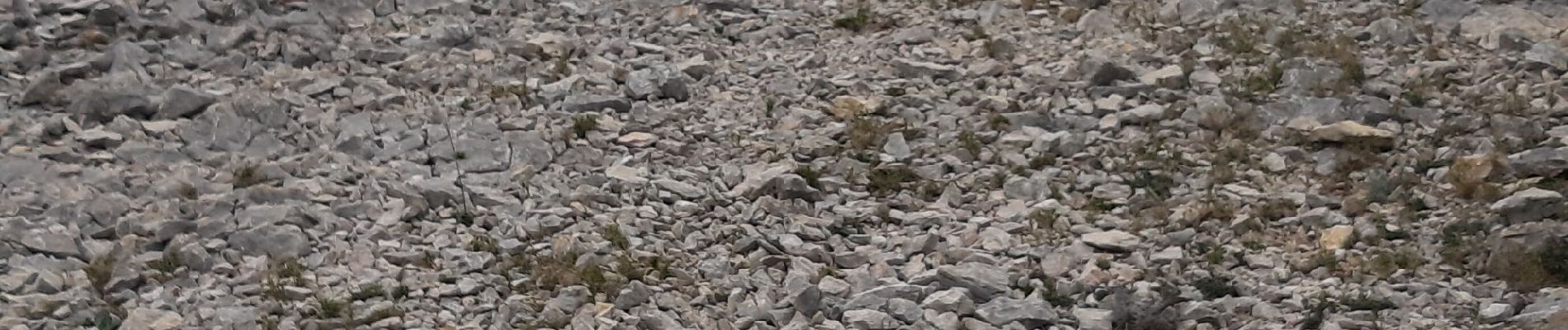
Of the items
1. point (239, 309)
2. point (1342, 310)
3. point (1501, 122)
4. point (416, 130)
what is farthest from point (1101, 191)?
point (239, 309)

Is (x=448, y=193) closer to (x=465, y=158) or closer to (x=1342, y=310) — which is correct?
(x=465, y=158)

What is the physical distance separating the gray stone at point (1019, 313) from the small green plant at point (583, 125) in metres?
3.47

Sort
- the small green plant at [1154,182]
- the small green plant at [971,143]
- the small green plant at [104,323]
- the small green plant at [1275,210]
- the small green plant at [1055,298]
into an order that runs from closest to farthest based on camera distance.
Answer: the small green plant at [104,323], the small green plant at [1055,298], the small green plant at [1275,210], the small green plant at [1154,182], the small green plant at [971,143]

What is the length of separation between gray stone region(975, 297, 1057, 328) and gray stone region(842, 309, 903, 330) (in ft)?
1.60

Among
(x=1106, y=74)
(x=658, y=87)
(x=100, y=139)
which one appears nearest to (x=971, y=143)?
(x=1106, y=74)

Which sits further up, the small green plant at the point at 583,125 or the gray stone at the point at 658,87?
the small green plant at the point at 583,125

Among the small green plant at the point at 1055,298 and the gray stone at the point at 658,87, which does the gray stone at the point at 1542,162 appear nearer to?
the small green plant at the point at 1055,298

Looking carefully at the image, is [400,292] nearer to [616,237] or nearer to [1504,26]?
[616,237]

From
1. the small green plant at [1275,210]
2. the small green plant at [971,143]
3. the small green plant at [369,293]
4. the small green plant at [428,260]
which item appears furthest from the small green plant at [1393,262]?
the small green plant at [369,293]

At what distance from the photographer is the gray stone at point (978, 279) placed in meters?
8.21

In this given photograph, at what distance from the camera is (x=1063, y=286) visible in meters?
8.26

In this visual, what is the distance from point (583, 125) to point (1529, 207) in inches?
240

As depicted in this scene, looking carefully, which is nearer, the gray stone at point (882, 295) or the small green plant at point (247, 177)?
the gray stone at point (882, 295)

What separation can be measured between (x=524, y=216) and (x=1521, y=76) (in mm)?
7279
